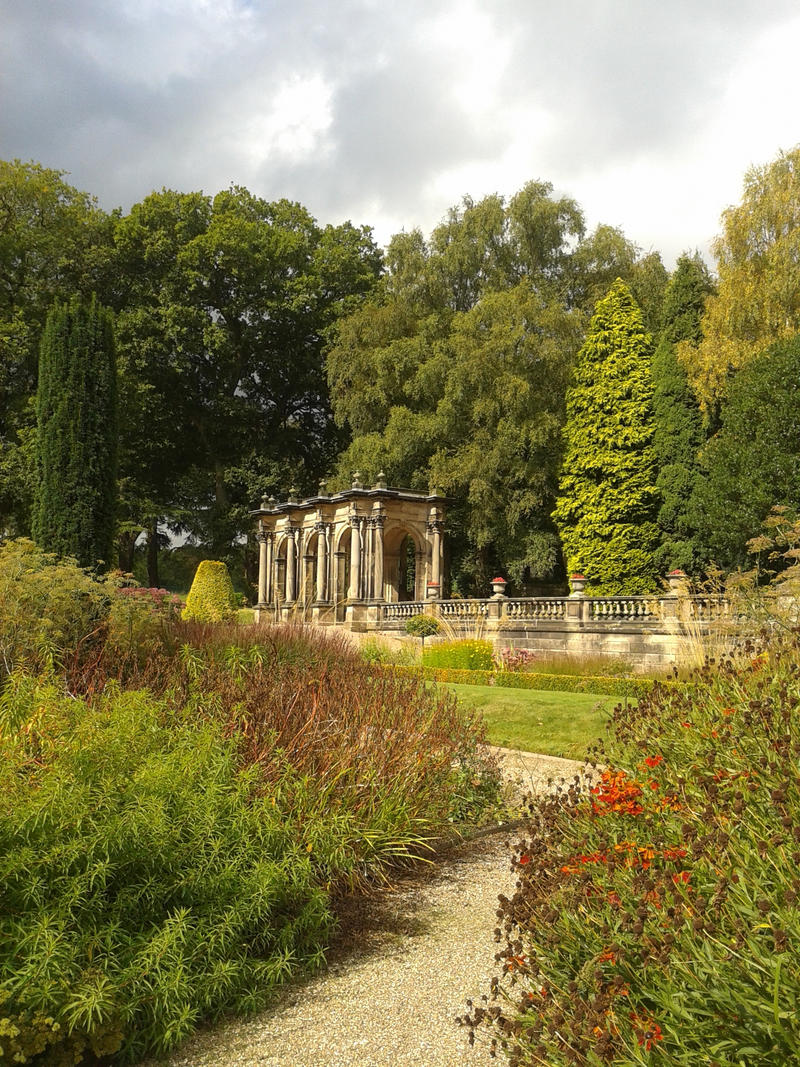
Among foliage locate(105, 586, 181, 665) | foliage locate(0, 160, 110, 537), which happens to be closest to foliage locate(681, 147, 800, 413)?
foliage locate(105, 586, 181, 665)

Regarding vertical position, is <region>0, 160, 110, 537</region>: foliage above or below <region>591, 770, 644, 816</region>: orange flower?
above

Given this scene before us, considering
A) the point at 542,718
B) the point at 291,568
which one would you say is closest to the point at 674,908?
the point at 542,718

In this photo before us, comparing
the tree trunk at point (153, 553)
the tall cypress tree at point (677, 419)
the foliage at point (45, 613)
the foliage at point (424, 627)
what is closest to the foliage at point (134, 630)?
the foliage at point (45, 613)

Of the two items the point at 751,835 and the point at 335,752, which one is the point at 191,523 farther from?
the point at 751,835

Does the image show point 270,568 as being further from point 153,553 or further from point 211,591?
point 153,553

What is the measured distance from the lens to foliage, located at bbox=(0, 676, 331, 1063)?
9.69ft

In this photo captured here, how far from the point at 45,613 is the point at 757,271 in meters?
20.4

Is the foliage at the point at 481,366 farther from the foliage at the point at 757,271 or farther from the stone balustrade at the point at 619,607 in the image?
the stone balustrade at the point at 619,607

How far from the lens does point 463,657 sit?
51.5 feet

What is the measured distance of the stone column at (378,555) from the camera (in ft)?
81.5

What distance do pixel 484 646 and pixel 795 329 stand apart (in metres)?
12.2

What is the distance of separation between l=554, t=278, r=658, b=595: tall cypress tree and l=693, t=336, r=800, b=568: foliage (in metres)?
4.78

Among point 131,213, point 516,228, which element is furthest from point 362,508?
point 131,213

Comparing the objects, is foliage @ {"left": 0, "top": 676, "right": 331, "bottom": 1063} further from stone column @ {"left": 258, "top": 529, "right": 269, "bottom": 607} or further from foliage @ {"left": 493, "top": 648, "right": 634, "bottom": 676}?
stone column @ {"left": 258, "top": 529, "right": 269, "bottom": 607}
